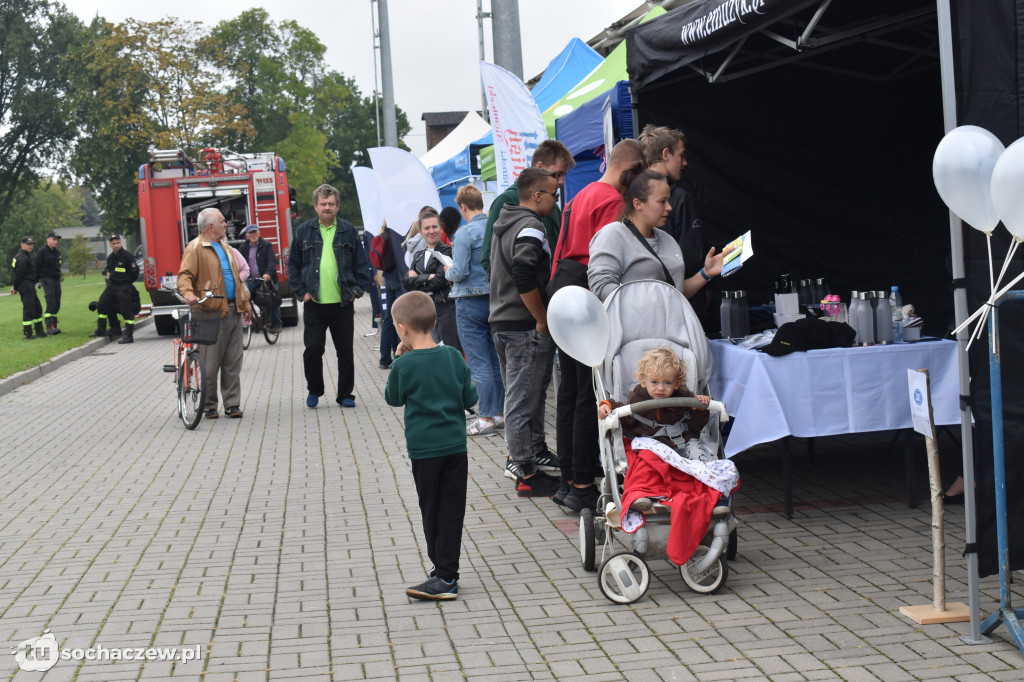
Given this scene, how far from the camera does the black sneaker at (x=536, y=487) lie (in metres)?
7.12

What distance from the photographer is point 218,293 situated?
10672 millimetres

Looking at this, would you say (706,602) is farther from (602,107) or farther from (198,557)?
(602,107)

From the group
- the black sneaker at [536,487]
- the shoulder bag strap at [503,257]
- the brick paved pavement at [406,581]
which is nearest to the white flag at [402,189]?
the brick paved pavement at [406,581]

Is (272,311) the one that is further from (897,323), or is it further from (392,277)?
(897,323)

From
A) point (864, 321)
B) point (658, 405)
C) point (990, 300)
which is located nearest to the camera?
point (990, 300)

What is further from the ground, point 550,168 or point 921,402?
point 550,168

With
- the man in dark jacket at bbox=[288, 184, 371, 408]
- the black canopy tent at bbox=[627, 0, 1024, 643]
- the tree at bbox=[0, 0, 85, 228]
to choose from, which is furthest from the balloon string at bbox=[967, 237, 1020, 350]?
the tree at bbox=[0, 0, 85, 228]

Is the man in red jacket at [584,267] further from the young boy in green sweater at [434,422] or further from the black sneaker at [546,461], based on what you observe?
the young boy in green sweater at [434,422]

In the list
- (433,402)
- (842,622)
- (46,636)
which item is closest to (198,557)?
(46,636)

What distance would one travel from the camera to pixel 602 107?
941cm

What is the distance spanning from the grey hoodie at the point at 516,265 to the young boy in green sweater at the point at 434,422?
4.70 ft

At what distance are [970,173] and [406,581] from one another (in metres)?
3.18

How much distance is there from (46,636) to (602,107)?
6.36 metres

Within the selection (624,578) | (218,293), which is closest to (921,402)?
(624,578)
